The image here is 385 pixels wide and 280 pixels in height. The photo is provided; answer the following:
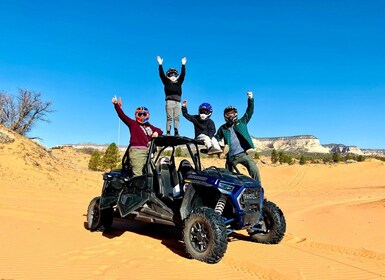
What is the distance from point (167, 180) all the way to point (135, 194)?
0.70 meters

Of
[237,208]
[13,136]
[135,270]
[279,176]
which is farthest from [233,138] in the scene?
[279,176]

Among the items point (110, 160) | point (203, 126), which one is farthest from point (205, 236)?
point (110, 160)

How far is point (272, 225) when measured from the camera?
7.25m

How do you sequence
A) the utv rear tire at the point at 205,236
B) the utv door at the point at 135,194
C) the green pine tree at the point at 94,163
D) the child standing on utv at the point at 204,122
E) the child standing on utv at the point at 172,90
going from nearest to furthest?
the utv rear tire at the point at 205,236 < the utv door at the point at 135,194 < the child standing on utv at the point at 204,122 < the child standing on utv at the point at 172,90 < the green pine tree at the point at 94,163

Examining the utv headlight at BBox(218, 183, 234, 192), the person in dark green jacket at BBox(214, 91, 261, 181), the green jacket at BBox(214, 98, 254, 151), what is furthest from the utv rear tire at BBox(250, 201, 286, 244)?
the green jacket at BBox(214, 98, 254, 151)

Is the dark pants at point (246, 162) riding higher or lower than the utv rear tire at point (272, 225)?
higher

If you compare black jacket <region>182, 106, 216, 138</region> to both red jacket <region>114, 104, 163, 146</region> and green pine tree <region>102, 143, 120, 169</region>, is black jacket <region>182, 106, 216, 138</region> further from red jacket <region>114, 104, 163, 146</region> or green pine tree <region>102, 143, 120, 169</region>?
green pine tree <region>102, 143, 120, 169</region>

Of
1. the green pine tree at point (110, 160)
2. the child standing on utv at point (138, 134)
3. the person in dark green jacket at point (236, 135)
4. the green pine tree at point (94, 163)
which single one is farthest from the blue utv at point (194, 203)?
the green pine tree at point (110, 160)

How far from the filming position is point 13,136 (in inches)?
872

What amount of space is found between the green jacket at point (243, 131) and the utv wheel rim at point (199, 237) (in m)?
2.77

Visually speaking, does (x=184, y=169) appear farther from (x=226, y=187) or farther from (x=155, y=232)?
(x=155, y=232)

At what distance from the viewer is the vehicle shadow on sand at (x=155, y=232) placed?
280 inches

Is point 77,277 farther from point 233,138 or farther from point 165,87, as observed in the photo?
point 165,87

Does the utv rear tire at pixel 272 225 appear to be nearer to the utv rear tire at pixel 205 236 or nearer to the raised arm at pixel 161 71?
the utv rear tire at pixel 205 236
